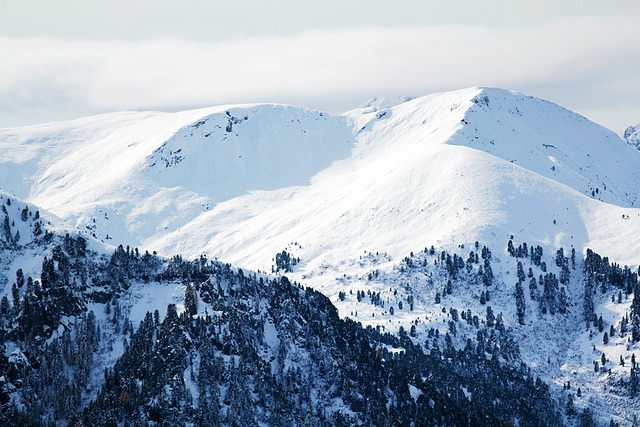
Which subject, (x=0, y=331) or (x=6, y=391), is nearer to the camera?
(x=6, y=391)

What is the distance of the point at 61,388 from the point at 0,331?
25.1 metres

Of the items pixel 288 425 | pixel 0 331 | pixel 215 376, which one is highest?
pixel 0 331

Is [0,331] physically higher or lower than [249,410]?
higher

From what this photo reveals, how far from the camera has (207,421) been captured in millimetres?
185625

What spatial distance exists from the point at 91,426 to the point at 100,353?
2901 centimetres

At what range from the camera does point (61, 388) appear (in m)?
187

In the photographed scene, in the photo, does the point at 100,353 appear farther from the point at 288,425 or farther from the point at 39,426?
the point at 288,425

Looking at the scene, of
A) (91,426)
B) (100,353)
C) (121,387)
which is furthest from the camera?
(100,353)

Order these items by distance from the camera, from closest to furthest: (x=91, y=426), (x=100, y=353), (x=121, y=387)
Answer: (x=91, y=426)
(x=121, y=387)
(x=100, y=353)

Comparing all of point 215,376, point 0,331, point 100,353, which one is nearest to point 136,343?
point 100,353

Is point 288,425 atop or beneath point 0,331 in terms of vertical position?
beneath

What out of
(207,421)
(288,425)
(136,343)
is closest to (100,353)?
(136,343)

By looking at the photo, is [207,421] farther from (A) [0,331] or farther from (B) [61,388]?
(A) [0,331]

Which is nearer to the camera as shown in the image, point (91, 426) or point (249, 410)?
point (91, 426)
